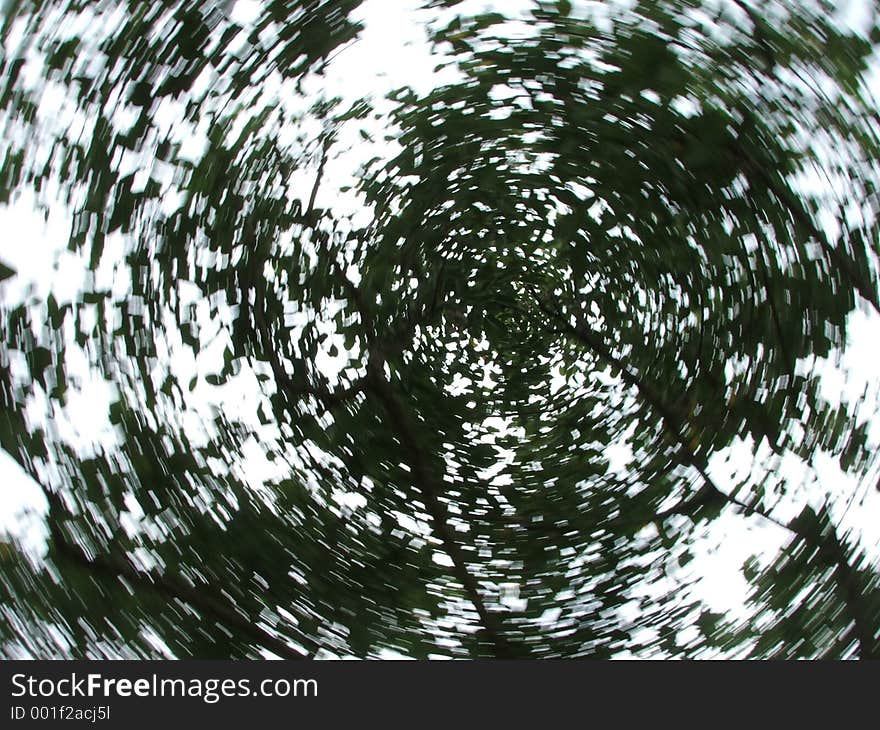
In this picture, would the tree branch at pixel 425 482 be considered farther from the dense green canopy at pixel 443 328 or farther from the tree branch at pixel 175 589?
the tree branch at pixel 175 589

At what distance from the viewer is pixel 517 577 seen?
2.44 feet

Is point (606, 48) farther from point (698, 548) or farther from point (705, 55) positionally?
point (698, 548)

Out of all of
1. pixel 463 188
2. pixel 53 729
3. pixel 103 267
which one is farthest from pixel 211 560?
pixel 463 188

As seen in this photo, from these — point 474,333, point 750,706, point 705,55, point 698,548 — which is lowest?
point 750,706

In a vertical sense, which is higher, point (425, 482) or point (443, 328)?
point (443, 328)

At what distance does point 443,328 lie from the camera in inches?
30.3

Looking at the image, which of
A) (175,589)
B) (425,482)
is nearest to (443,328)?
(425,482)

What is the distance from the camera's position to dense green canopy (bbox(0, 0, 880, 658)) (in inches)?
25.2

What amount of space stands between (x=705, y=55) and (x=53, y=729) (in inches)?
37.0

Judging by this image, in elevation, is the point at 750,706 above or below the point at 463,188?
below

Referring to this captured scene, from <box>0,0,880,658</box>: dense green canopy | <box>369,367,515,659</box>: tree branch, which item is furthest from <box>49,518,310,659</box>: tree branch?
<box>369,367,515,659</box>: tree branch

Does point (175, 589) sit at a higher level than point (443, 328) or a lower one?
lower

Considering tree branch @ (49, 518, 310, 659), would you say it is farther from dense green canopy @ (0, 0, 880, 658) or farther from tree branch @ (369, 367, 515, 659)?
tree branch @ (369, 367, 515, 659)

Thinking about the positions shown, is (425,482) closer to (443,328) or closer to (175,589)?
(443,328)
